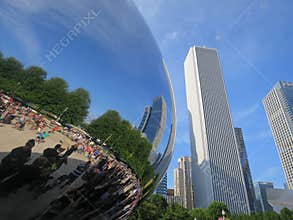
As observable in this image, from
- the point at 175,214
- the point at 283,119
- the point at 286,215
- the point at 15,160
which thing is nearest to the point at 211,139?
the point at 283,119

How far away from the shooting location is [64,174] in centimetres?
189

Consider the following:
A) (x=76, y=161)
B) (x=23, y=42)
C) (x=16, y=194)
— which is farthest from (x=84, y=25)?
(x=16, y=194)

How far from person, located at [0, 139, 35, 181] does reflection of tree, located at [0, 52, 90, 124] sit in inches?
12.6

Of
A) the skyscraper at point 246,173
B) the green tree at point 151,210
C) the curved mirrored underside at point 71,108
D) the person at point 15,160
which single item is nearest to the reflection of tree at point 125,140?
the curved mirrored underside at point 71,108

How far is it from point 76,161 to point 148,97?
92 cm

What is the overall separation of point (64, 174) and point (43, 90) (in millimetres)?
658

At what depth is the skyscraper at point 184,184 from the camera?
129000 millimetres

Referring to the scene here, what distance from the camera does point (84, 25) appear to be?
6.39 feet

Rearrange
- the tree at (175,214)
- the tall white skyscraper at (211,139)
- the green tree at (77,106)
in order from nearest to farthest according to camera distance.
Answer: the green tree at (77,106)
the tree at (175,214)
the tall white skyscraper at (211,139)

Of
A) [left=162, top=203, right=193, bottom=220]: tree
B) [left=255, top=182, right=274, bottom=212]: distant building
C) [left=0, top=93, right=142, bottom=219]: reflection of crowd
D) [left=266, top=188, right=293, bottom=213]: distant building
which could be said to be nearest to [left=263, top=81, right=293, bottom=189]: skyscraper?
[left=255, top=182, right=274, bottom=212]: distant building

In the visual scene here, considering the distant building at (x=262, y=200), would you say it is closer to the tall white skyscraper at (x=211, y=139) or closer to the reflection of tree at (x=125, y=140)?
the tall white skyscraper at (x=211, y=139)

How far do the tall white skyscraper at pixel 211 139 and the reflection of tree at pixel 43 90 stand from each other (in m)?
91.1

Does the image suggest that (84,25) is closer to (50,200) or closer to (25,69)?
(25,69)

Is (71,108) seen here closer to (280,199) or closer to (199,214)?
(199,214)
